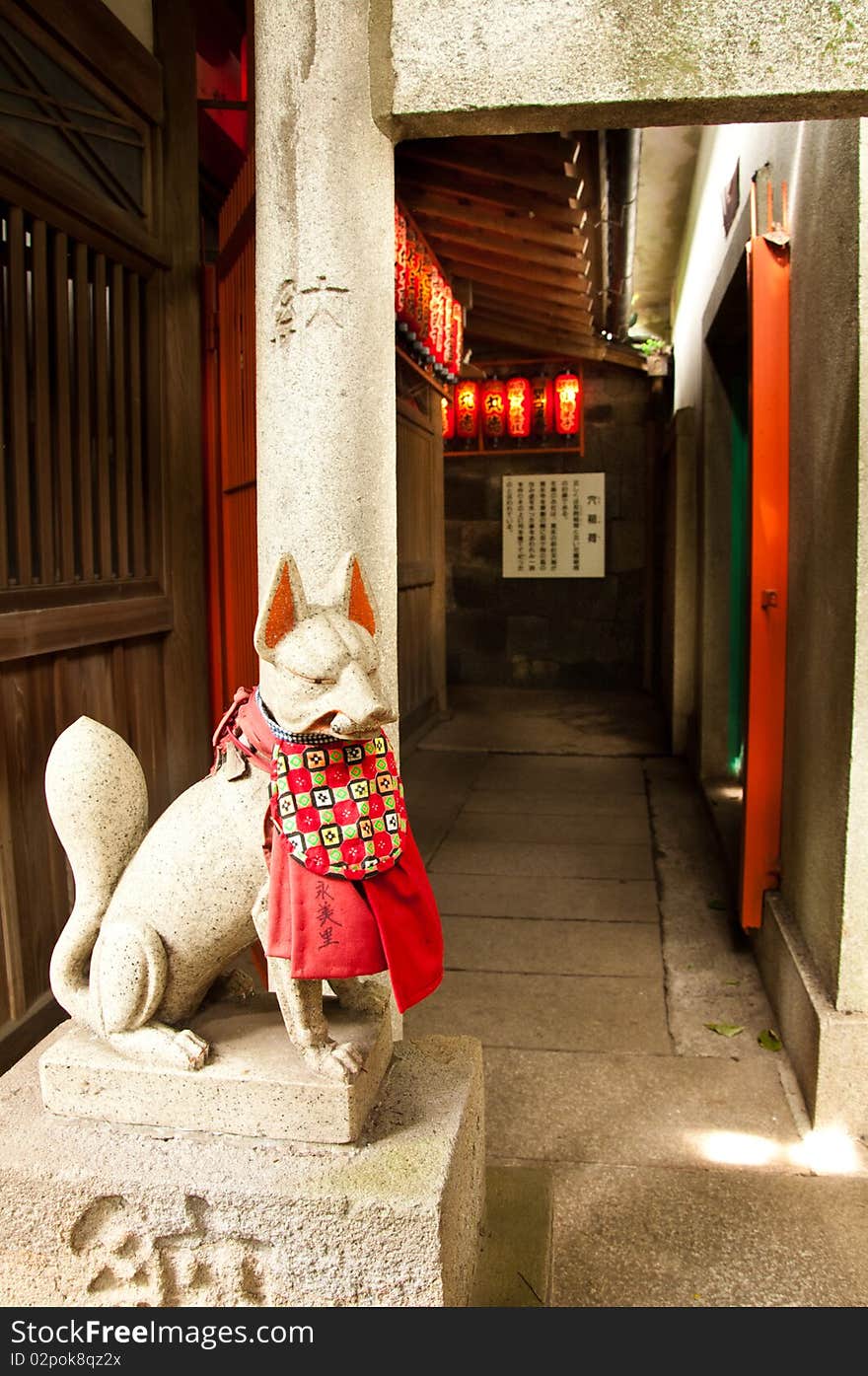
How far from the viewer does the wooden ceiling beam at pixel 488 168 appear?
21.6ft

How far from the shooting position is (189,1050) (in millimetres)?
2318

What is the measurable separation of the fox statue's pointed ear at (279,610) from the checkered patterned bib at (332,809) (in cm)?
22

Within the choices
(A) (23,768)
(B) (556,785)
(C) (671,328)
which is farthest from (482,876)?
(C) (671,328)

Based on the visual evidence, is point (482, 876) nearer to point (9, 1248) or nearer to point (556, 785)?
point (556, 785)

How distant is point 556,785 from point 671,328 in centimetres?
700

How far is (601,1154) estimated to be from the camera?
11.4 ft

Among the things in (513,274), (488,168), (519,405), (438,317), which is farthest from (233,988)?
(519,405)

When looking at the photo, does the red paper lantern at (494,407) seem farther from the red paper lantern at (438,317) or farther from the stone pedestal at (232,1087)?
the stone pedestal at (232,1087)

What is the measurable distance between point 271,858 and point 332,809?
0.17 meters

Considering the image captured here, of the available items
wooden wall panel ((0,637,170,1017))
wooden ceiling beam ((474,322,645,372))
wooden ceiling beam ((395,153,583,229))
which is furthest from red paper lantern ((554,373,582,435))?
wooden wall panel ((0,637,170,1017))

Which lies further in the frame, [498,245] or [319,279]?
[498,245]

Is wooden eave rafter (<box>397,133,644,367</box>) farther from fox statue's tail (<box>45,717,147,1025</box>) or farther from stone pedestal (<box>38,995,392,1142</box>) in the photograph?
stone pedestal (<box>38,995,392,1142</box>)

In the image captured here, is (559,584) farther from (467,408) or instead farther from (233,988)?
(233,988)

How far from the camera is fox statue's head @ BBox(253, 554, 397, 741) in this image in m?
2.05
